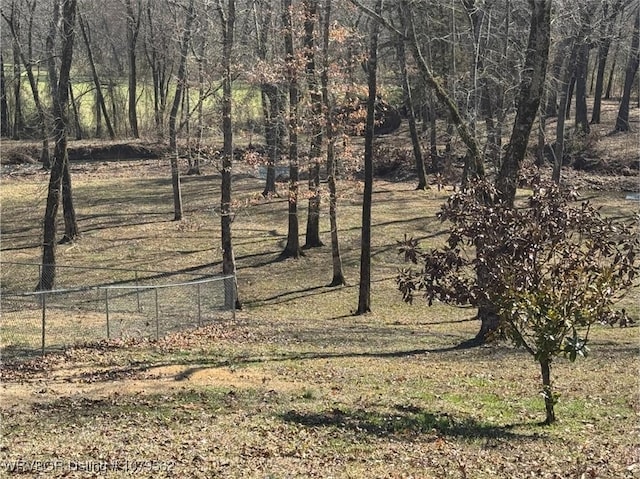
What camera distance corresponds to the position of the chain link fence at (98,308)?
15.1 m

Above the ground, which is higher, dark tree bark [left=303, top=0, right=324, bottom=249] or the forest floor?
dark tree bark [left=303, top=0, right=324, bottom=249]

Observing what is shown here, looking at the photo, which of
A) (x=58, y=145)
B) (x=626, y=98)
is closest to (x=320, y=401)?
(x=58, y=145)

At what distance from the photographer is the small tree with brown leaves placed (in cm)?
909

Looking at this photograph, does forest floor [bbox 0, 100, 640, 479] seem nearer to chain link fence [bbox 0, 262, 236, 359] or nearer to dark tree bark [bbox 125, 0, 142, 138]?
chain link fence [bbox 0, 262, 236, 359]

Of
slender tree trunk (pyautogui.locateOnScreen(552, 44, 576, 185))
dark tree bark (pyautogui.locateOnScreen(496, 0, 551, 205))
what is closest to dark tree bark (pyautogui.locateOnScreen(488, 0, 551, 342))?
dark tree bark (pyautogui.locateOnScreen(496, 0, 551, 205))

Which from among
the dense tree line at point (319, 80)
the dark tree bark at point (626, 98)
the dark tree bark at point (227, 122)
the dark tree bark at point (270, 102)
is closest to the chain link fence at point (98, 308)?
the dark tree bark at point (227, 122)

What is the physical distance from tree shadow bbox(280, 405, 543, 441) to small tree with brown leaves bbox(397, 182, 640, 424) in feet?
3.05

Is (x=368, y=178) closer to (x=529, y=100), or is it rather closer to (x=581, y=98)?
(x=529, y=100)

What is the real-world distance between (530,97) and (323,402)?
8097 mm

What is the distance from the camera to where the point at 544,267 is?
31.8ft

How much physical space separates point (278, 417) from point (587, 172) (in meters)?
35.8

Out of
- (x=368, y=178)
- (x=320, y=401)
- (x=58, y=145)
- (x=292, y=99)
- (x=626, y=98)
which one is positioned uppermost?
(x=626, y=98)

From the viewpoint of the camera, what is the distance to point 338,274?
24891mm

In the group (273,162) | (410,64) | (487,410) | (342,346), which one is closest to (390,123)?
(410,64)
